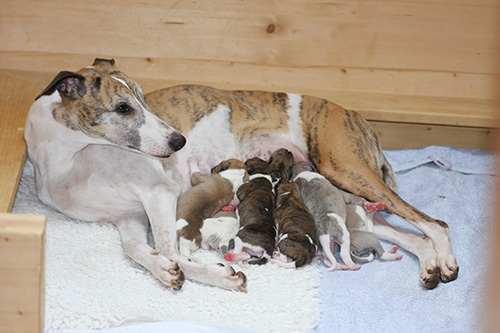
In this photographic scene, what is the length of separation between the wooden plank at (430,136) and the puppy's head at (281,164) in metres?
0.90

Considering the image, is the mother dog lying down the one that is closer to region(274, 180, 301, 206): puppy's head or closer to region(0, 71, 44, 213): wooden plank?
region(0, 71, 44, 213): wooden plank

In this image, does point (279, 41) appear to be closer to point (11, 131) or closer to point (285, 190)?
point (285, 190)

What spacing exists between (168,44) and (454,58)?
→ 6.16 ft

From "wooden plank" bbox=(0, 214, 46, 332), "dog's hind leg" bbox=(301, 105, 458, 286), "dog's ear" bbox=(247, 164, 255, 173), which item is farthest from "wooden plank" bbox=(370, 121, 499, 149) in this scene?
"wooden plank" bbox=(0, 214, 46, 332)

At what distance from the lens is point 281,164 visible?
11.1ft

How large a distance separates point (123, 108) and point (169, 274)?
0.75 meters

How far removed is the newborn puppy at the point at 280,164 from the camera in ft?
10.9

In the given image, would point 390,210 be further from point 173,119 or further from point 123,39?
point 123,39

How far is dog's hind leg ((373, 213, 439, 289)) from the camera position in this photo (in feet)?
9.52

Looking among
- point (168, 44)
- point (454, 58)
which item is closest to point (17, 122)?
point (168, 44)

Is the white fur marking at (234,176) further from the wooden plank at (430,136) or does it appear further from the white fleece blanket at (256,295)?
the wooden plank at (430,136)

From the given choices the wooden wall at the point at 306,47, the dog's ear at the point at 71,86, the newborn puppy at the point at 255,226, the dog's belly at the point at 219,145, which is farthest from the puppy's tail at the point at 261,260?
the wooden wall at the point at 306,47

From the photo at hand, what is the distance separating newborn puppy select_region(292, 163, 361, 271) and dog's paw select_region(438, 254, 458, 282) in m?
0.39

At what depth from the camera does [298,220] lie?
288cm
